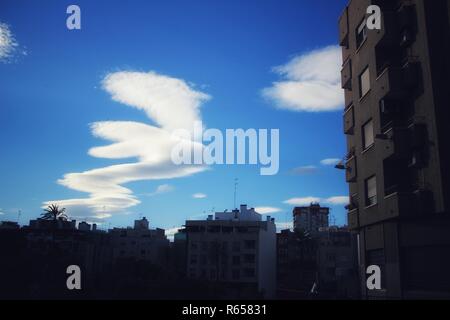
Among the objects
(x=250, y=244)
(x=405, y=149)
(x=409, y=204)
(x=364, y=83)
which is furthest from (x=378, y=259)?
(x=250, y=244)

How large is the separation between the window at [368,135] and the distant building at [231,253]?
53839 millimetres

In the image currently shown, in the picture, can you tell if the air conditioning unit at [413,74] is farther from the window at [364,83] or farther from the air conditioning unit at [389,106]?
the window at [364,83]

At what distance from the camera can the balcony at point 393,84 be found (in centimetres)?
2328

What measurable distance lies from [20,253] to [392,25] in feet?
211

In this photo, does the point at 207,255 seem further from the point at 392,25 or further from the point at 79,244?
the point at 392,25

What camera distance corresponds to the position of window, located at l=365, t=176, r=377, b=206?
25.9 metres

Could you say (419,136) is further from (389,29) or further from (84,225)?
(84,225)

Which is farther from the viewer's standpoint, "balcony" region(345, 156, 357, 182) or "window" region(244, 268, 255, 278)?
"window" region(244, 268, 255, 278)

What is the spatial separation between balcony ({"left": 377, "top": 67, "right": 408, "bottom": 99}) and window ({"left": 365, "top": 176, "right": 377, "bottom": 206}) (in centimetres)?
494

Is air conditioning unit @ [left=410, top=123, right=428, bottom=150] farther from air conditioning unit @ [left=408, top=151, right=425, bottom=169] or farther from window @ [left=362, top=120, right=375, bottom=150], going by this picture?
window @ [left=362, top=120, right=375, bottom=150]

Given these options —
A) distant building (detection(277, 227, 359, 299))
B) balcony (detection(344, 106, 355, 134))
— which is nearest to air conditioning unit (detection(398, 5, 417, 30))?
balcony (detection(344, 106, 355, 134))

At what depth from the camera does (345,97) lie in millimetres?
33000

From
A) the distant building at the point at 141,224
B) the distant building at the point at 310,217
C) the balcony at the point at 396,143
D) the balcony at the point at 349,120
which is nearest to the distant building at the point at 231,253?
the distant building at the point at 141,224

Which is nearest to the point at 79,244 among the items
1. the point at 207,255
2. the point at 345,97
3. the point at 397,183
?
the point at 207,255
